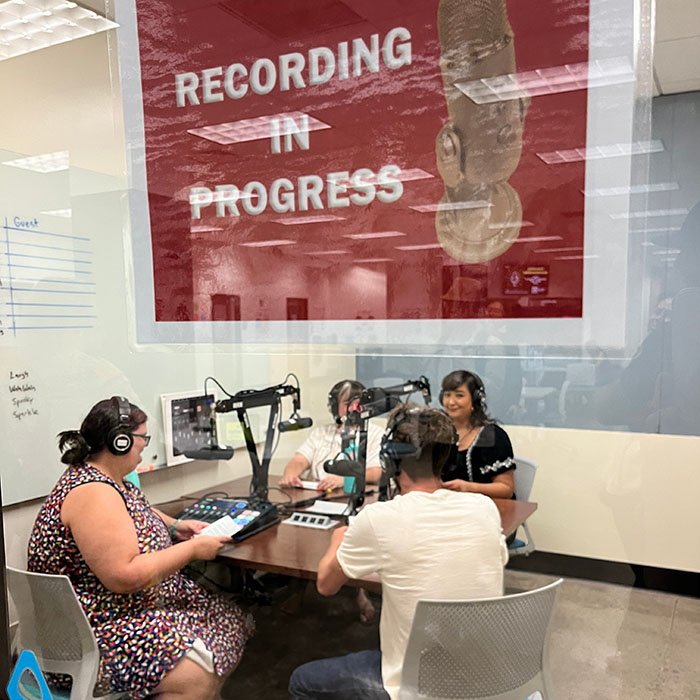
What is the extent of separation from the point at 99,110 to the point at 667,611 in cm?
147

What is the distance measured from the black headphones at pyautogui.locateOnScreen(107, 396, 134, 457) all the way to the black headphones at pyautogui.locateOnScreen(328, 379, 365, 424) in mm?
540

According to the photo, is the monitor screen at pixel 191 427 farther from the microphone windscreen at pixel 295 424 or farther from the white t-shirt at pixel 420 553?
the white t-shirt at pixel 420 553

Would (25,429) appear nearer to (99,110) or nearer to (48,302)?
(48,302)

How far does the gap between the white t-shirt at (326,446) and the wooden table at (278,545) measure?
70 millimetres

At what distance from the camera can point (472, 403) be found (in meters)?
0.97

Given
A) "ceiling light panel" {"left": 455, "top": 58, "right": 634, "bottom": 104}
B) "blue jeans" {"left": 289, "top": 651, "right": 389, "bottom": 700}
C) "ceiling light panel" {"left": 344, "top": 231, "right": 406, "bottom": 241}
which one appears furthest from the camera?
"blue jeans" {"left": 289, "top": 651, "right": 389, "bottom": 700}

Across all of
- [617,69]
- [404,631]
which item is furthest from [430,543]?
[617,69]

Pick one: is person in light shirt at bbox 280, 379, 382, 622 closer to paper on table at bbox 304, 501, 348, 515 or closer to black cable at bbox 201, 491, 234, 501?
paper on table at bbox 304, 501, 348, 515

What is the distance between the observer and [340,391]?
1066 mm

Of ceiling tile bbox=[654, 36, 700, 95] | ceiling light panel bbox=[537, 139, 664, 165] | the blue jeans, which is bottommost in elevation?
the blue jeans

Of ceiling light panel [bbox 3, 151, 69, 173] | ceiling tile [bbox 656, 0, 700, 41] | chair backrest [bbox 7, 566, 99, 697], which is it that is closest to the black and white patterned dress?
ceiling tile [bbox 656, 0, 700, 41]

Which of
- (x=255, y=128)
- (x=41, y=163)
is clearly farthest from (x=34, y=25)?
(x=255, y=128)

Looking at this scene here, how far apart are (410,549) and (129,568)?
645 mm

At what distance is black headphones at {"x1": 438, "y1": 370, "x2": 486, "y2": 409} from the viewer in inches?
36.2
